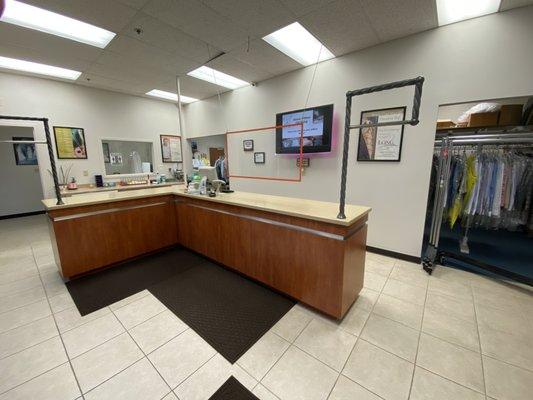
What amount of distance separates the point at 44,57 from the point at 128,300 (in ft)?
12.6

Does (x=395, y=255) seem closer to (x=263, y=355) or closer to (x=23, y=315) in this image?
(x=263, y=355)

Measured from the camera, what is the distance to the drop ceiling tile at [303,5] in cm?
215

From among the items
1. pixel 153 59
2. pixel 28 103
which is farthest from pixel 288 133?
pixel 28 103

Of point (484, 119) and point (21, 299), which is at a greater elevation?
point (484, 119)

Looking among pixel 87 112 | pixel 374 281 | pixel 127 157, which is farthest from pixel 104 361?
pixel 127 157

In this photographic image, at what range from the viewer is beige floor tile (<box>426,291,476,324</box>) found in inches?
79.5

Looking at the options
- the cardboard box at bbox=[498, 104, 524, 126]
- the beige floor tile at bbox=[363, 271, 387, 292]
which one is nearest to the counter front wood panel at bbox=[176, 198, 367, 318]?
the beige floor tile at bbox=[363, 271, 387, 292]

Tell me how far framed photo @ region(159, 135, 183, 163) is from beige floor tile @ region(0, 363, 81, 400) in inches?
201

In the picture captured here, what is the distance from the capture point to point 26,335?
1.82 m

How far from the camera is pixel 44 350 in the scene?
168cm

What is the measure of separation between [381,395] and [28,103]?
6.65m

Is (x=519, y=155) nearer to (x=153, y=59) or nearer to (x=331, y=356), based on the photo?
(x=331, y=356)

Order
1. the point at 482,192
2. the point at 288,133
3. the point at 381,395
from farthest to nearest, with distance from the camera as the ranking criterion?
the point at 288,133 < the point at 482,192 < the point at 381,395

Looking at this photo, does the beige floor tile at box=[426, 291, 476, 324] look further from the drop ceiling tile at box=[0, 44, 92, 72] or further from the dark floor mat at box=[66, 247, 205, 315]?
the drop ceiling tile at box=[0, 44, 92, 72]
